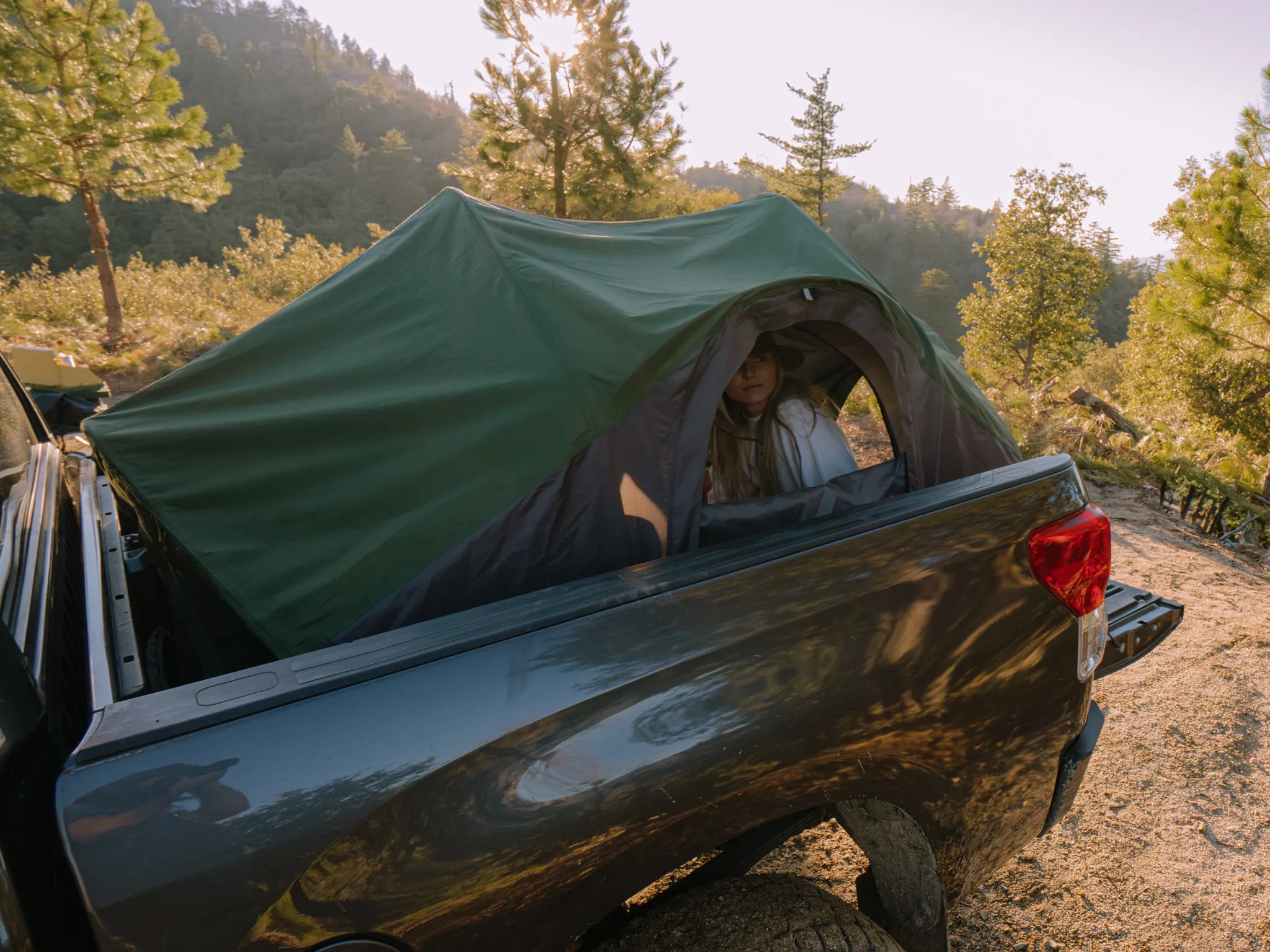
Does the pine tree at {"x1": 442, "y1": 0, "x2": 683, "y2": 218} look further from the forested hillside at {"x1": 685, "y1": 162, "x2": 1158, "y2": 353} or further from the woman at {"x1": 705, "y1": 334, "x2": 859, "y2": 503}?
the forested hillside at {"x1": 685, "y1": 162, "x2": 1158, "y2": 353}

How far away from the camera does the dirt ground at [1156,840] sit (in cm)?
210

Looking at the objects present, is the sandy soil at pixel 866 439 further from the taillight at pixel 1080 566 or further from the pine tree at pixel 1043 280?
the pine tree at pixel 1043 280

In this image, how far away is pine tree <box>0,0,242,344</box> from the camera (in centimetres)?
944

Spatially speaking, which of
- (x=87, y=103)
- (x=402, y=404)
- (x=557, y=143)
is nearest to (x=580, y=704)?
(x=402, y=404)

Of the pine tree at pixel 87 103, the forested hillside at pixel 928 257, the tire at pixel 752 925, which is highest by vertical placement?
the forested hillside at pixel 928 257

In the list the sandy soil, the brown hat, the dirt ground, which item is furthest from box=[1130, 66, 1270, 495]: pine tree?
the brown hat

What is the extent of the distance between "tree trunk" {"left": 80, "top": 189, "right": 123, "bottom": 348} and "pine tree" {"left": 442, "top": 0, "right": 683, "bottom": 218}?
778 centimetres

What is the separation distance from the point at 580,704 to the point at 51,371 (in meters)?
6.15

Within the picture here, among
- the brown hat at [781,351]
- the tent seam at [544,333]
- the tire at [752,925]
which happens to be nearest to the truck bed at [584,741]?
the tire at [752,925]

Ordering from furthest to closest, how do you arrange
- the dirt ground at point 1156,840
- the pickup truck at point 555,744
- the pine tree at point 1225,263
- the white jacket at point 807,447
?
1. the pine tree at point 1225,263
2. the white jacket at point 807,447
3. the dirt ground at point 1156,840
4. the pickup truck at point 555,744

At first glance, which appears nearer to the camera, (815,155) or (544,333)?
(544,333)

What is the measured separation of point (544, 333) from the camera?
1.78m

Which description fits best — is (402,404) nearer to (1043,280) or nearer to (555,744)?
(555,744)

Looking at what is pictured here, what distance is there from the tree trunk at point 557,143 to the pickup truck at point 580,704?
1546cm
